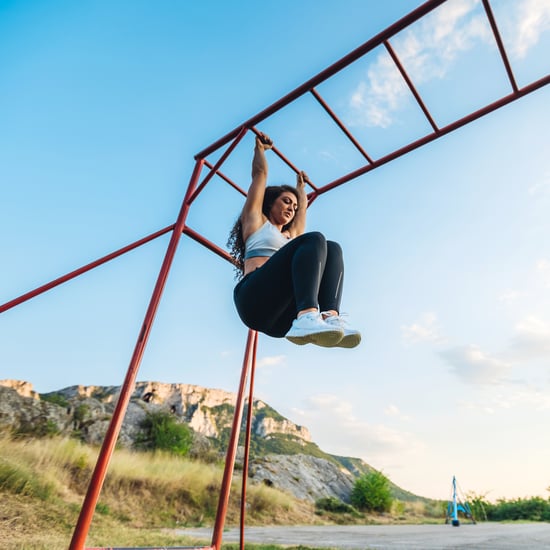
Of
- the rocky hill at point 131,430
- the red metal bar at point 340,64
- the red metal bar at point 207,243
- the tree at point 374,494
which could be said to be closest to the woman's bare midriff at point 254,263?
the red metal bar at point 207,243

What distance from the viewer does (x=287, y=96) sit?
7.08 feet

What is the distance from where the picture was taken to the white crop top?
175 centimetres

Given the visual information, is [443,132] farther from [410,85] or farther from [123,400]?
[123,400]

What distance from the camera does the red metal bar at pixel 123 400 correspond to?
4.92 ft

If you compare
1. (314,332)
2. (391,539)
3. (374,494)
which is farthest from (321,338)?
(374,494)

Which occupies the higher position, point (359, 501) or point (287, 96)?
point (287, 96)

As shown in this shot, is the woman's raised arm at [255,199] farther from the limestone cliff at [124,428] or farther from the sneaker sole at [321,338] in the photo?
the limestone cliff at [124,428]

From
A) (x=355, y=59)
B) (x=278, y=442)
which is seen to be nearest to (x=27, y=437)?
(x=355, y=59)

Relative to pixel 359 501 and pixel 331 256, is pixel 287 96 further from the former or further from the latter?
pixel 359 501

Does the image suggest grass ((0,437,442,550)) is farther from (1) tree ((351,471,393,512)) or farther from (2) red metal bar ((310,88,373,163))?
(2) red metal bar ((310,88,373,163))

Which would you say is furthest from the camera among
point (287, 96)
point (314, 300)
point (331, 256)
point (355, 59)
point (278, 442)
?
point (278, 442)

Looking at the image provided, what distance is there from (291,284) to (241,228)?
0.77m

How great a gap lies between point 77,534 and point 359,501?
37.9ft

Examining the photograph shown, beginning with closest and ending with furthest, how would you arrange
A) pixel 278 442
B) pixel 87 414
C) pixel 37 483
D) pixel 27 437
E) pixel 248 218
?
pixel 248 218, pixel 37 483, pixel 27 437, pixel 87 414, pixel 278 442
